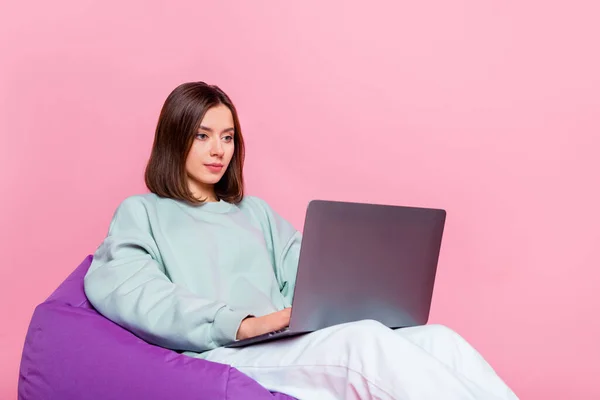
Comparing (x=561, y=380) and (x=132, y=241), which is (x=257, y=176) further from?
(x=561, y=380)

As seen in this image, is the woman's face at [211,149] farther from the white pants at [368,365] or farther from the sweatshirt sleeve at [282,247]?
the white pants at [368,365]

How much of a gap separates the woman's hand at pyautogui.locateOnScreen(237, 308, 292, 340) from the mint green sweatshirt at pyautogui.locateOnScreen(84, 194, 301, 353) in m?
0.02

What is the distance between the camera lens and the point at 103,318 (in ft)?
6.05

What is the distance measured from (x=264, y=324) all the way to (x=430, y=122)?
147cm

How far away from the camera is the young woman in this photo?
5.08ft

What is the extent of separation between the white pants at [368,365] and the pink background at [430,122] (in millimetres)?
1122

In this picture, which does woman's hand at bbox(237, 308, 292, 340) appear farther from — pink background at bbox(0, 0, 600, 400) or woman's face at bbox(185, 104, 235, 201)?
pink background at bbox(0, 0, 600, 400)

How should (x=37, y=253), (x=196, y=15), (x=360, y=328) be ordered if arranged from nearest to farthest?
(x=360, y=328), (x=37, y=253), (x=196, y=15)

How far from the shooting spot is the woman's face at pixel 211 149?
7.07ft

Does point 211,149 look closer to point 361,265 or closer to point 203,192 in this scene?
point 203,192

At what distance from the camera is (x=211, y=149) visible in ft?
7.09

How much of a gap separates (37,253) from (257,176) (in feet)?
2.68

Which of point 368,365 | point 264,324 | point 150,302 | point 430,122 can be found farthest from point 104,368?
point 430,122

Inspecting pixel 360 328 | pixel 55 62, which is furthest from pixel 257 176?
pixel 360 328
